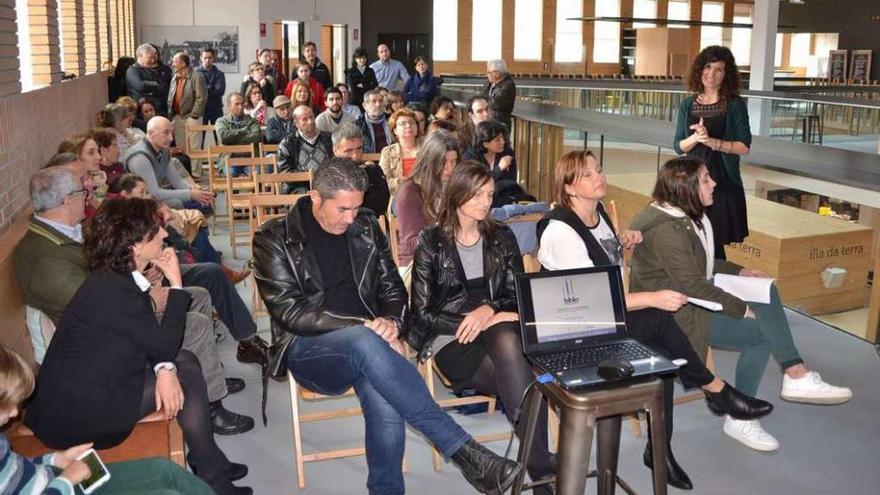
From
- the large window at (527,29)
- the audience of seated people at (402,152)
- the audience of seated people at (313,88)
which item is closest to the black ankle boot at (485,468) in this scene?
the audience of seated people at (402,152)

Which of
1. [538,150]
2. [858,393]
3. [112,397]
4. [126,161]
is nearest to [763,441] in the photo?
[858,393]

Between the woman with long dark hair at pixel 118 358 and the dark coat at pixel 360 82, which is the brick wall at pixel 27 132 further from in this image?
the dark coat at pixel 360 82

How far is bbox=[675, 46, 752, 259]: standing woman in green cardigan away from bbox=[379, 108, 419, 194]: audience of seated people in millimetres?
2093

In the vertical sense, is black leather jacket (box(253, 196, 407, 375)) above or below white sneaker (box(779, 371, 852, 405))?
above

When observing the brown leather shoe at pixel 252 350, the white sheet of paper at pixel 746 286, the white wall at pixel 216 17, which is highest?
the white wall at pixel 216 17

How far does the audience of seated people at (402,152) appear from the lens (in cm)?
650

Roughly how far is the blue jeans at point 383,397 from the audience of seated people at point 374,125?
5215 millimetres

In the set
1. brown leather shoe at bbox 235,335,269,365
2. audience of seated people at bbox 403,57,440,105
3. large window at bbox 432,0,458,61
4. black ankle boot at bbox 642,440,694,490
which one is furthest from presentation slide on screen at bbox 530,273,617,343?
large window at bbox 432,0,458,61

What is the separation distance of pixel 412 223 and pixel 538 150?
15.3 feet

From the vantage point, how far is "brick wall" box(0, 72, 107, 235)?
4082 millimetres

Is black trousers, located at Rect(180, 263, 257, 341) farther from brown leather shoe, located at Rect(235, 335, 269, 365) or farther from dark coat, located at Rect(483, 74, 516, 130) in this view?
dark coat, located at Rect(483, 74, 516, 130)

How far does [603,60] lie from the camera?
3008cm

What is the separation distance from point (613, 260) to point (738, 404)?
810mm

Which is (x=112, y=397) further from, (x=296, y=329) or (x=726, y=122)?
(x=726, y=122)
